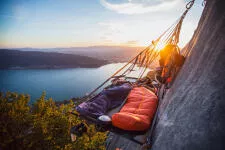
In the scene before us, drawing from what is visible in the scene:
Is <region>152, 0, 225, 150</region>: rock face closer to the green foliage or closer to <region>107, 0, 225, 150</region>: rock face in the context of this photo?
<region>107, 0, 225, 150</region>: rock face

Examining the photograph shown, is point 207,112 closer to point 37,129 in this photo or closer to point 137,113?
point 137,113

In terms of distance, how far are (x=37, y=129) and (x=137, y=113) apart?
2653mm

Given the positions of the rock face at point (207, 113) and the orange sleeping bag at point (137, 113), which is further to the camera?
the orange sleeping bag at point (137, 113)

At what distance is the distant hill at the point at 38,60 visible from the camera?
91.1 meters

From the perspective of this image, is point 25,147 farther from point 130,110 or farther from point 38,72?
point 38,72

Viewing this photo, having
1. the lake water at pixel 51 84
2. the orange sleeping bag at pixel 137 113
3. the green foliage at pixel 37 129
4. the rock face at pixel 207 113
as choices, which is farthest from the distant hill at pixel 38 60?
the rock face at pixel 207 113

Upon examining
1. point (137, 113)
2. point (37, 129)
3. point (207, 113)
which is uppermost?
point (207, 113)

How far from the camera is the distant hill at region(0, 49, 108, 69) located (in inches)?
3588

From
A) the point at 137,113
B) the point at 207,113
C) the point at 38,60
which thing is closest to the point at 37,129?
the point at 137,113

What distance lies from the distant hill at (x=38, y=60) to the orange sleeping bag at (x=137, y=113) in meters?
101

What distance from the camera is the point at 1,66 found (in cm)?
8762

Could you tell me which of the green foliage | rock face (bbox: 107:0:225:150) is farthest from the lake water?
rock face (bbox: 107:0:225:150)

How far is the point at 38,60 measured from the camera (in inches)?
3912

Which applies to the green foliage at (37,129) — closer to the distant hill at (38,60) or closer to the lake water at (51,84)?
the lake water at (51,84)
